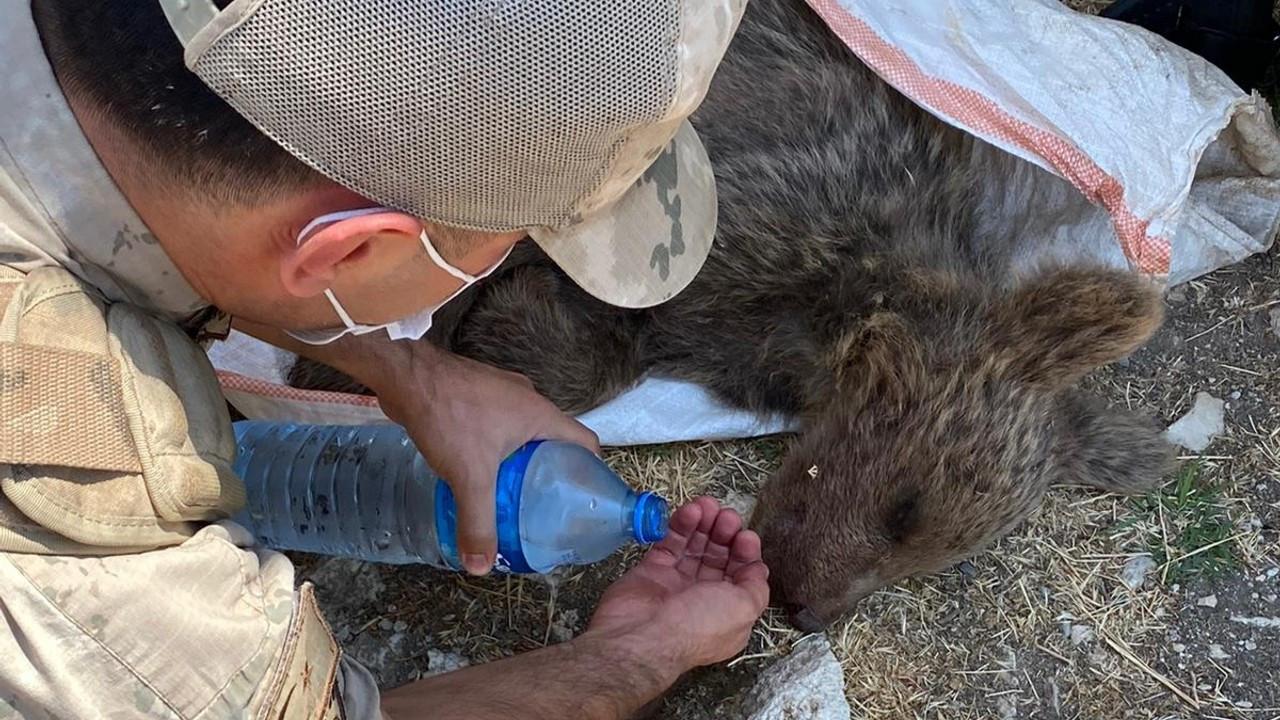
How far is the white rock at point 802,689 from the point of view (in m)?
3.61

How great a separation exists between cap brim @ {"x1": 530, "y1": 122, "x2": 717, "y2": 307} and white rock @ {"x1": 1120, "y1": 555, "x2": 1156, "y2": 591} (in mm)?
2367

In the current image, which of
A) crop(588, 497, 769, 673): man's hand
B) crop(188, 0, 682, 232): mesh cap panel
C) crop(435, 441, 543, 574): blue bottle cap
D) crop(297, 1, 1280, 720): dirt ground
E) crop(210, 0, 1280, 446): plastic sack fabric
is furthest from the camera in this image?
crop(297, 1, 1280, 720): dirt ground

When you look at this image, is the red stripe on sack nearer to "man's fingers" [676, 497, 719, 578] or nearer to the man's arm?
"man's fingers" [676, 497, 719, 578]

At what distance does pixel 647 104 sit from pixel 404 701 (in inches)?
79.1

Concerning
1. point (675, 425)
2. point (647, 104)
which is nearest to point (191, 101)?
point (647, 104)

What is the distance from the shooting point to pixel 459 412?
315cm

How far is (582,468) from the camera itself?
333 centimetres

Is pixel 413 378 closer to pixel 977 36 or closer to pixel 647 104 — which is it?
pixel 647 104

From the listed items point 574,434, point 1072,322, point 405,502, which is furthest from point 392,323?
point 1072,322

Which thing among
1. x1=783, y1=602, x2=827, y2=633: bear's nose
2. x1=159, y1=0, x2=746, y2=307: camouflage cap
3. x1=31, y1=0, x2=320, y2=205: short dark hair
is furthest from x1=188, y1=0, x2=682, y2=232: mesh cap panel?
x1=783, y1=602, x2=827, y2=633: bear's nose

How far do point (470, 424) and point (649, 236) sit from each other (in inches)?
39.6

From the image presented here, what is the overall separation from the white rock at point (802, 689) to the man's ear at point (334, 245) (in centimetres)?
223

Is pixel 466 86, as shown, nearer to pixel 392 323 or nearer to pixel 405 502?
pixel 392 323

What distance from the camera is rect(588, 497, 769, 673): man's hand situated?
3.50m
